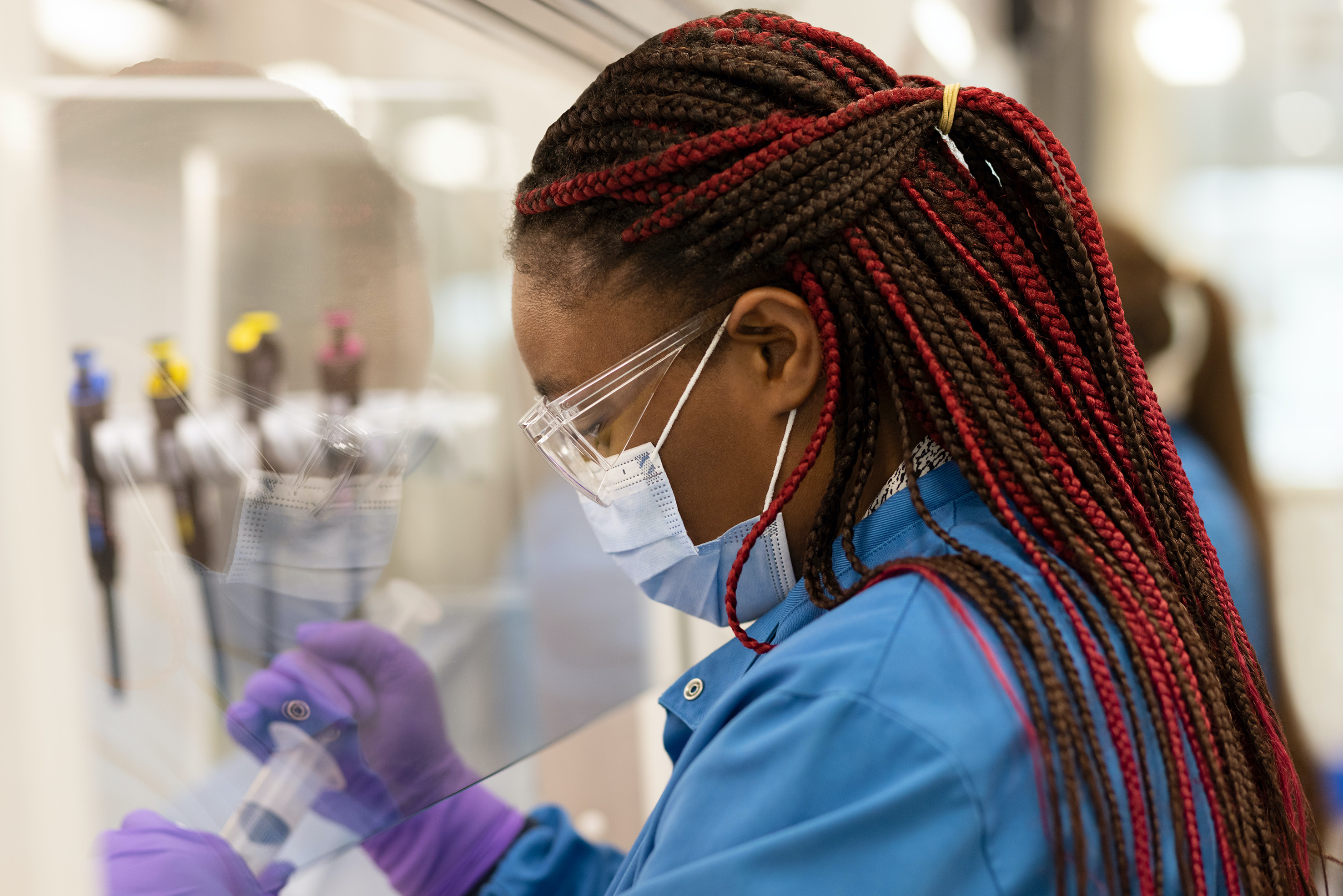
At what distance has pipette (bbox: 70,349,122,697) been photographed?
64cm

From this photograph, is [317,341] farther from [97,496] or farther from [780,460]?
[780,460]

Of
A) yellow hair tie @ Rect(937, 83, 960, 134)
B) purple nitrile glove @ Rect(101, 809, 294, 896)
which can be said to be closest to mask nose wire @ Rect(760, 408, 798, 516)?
yellow hair tie @ Rect(937, 83, 960, 134)

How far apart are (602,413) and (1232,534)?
115cm

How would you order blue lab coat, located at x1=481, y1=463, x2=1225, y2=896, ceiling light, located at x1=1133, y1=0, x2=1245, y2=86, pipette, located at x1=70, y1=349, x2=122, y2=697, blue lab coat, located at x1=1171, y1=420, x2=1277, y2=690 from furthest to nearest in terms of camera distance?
1. ceiling light, located at x1=1133, y1=0, x2=1245, y2=86
2. blue lab coat, located at x1=1171, y1=420, x2=1277, y2=690
3. pipette, located at x1=70, y1=349, x2=122, y2=697
4. blue lab coat, located at x1=481, y1=463, x2=1225, y2=896

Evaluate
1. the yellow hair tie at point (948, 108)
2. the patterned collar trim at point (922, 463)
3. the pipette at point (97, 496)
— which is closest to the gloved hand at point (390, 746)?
the pipette at point (97, 496)

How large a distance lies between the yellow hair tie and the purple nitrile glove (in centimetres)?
74

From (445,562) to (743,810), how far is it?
0.55m

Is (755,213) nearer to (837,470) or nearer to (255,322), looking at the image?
(837,470)

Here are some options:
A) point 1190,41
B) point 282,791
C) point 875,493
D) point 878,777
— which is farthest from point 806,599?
point 1190,41

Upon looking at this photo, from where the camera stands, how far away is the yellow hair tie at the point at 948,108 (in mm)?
682

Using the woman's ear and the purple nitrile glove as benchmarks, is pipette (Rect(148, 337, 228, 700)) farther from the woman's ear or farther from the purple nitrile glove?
the woman's ear

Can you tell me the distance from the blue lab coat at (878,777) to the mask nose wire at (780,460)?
145 mm

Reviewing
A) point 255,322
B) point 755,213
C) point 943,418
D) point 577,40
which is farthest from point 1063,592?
point 577,40

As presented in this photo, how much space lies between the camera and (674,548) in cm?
79
